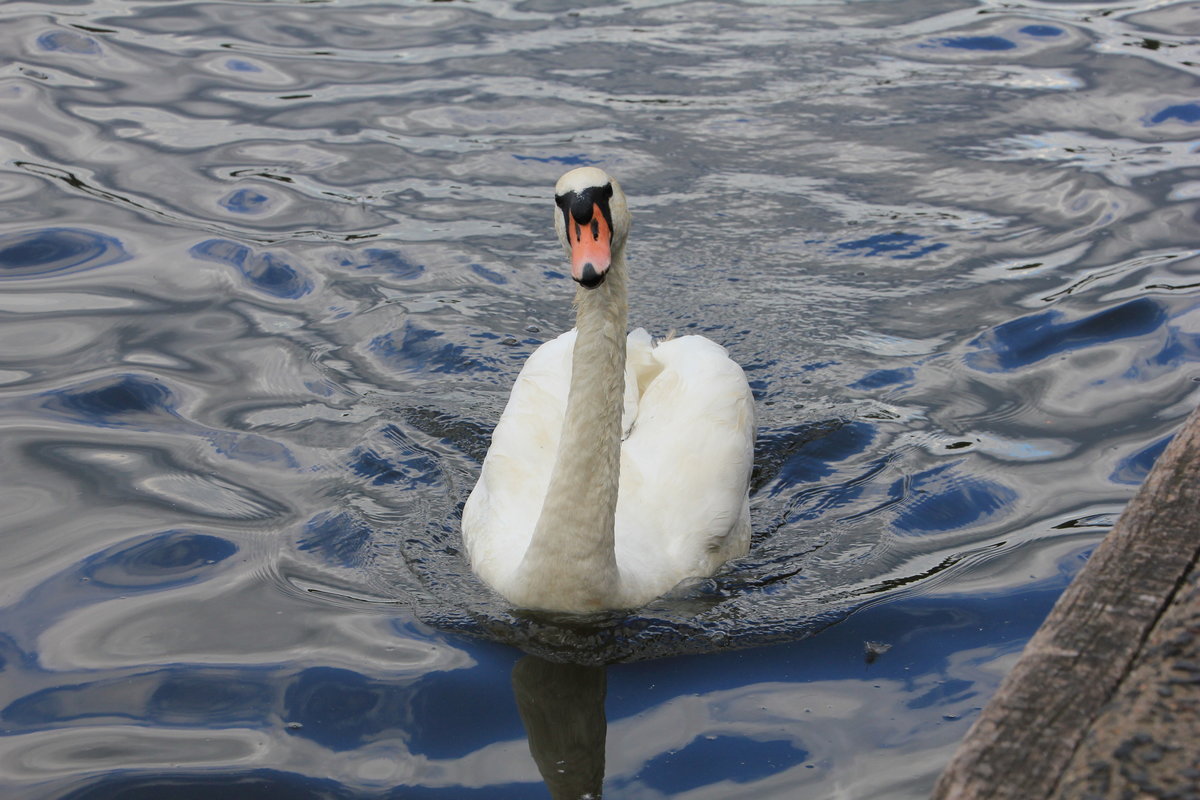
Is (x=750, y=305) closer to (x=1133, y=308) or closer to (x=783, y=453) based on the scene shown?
(x=783, y=453)

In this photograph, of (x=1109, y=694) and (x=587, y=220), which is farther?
(x=587, y=220)

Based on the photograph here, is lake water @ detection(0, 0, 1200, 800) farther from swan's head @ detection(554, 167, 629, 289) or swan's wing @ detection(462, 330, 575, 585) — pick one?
swan's head @ detection(554, 167, 629, 289)

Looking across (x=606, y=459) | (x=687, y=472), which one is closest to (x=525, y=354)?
(x=687, y=472)

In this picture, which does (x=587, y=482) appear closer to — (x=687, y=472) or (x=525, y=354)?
(x=687, y=472)

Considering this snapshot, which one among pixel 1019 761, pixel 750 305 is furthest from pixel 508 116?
pixel 1019 761

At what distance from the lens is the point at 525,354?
25.8 ft

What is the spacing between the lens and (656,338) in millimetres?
7992

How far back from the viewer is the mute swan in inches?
202

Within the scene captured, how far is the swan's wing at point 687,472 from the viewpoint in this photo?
5.68 metres

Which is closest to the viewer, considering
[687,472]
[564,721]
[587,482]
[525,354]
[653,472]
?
[564,721]

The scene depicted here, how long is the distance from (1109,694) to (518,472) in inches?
150

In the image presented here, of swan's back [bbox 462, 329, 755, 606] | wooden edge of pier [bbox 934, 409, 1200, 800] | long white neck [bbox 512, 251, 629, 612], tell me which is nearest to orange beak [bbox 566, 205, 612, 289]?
long white neck [bbox 512, 251, 629, 612]

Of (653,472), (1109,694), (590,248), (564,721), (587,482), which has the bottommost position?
(564,721)

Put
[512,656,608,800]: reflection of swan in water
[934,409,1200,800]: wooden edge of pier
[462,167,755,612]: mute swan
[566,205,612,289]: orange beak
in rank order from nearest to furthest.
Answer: [934,409,1200,800]: wooden edge of pier, [512,656,608,800]: reflection of swan in water, [566,205,612,289]: orange beak, [462,167,755,612]: mute swan
